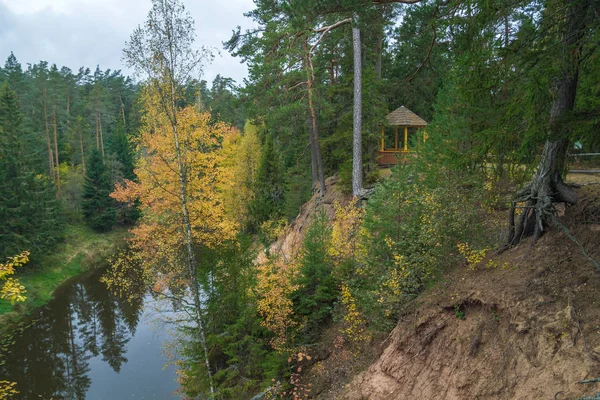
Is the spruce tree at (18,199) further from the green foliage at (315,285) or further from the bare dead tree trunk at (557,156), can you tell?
the bare dead tree trunk at (557,156)

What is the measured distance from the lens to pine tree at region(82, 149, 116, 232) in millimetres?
33531

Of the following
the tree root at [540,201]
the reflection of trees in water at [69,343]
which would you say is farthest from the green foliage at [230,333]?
the reflection of trees in water at [69,343]

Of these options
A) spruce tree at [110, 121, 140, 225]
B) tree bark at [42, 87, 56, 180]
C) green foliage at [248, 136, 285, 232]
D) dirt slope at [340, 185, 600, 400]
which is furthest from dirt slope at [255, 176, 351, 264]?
tree bark at [42, 87, 56, 180]

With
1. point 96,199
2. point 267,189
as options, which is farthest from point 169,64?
point 96,199

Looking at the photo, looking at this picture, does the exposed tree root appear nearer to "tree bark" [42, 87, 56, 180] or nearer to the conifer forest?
the conifer forest

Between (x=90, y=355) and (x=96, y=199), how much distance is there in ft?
68.0

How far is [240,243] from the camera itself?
1074cm

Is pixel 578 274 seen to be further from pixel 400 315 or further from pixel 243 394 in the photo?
pixel 243 394

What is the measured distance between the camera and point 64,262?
27.1 meters

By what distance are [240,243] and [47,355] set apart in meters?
13.2

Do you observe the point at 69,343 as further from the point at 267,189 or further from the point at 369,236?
the point at 369,236

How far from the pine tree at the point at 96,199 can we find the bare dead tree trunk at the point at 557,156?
35.1 metres

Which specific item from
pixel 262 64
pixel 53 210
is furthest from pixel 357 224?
pixel 53 210

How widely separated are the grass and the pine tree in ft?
3.59
